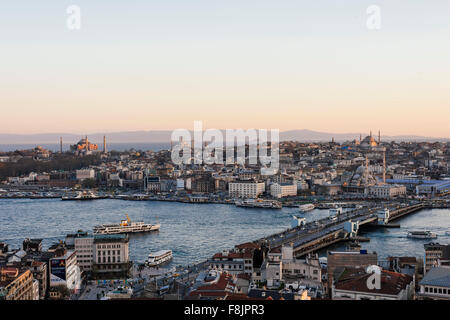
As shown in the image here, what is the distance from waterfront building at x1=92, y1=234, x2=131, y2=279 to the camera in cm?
598

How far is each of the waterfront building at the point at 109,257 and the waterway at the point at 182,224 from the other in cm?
64

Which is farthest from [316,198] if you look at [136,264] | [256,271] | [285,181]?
[256,271]

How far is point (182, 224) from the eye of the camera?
401 inches

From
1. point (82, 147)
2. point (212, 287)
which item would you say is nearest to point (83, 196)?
point (212, 287)

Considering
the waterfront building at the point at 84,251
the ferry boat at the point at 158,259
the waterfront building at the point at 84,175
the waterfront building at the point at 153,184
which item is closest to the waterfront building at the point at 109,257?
the waterfront building at the point at 84,251

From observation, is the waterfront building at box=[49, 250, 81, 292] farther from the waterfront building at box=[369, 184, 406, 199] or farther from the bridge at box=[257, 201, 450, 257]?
the waterfront building at box=[369, 184, 406, 199]

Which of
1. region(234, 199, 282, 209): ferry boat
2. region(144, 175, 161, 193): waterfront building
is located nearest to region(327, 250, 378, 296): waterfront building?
region(234, 199, 282, 209): ferry boat

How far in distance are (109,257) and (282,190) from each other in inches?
400

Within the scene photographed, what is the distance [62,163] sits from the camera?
982 inches

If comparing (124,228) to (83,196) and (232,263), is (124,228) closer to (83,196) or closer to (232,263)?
(232,263)

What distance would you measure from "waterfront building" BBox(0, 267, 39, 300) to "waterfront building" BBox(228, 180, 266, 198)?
11.5 meters

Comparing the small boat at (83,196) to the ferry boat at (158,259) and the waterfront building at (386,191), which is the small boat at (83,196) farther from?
the ferry boat at (158,259)

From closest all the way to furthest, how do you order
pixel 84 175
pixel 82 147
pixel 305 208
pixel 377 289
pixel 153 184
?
pixel 377 289 < pixel 305 208 < pixel 153 184 < pixel 84 175 < pixel 82 147
